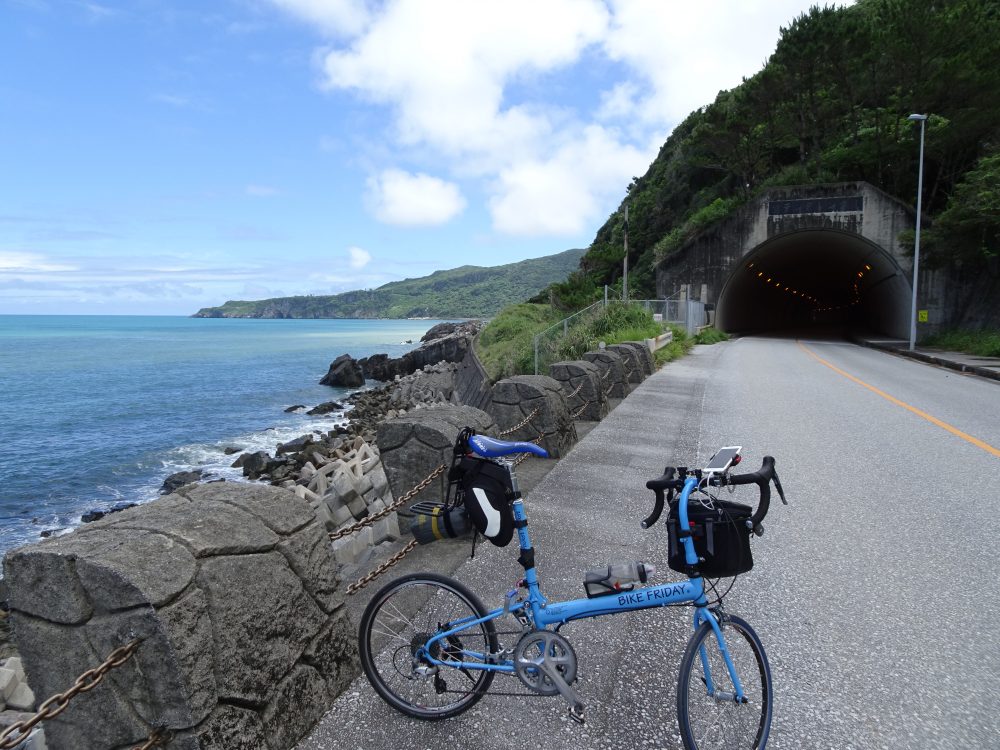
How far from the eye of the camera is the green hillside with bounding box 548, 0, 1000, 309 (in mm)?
26484

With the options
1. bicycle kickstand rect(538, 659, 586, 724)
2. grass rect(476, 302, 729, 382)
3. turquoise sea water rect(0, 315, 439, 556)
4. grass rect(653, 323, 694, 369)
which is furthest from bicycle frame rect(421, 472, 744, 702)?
turquoise sea water rect(0, 315, 439, 556)

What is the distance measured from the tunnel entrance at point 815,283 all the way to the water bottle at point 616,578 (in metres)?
33.3

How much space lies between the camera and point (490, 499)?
8.57ft

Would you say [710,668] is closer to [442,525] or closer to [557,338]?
[442,525]

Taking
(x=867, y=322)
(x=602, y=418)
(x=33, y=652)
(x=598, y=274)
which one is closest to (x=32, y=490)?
(x=602, y=418)

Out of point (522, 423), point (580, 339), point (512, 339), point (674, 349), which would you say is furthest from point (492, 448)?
point (512, 339)

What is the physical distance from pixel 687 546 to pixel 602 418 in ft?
23.4

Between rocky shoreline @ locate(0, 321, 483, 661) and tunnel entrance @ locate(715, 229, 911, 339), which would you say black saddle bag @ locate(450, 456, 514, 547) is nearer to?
rocky shoreline @ locate(0, 321, 483, 661)

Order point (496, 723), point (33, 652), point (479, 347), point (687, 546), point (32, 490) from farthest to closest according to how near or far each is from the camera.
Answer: point (479, 347), point (32, 490), point (496, 723), point (687, 546), point (33, 652)

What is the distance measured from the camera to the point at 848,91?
3372 cm

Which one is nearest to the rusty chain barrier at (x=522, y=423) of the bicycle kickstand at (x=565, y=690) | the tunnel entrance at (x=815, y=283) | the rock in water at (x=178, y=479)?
the bicycle kickstand at (x=565, y=690)

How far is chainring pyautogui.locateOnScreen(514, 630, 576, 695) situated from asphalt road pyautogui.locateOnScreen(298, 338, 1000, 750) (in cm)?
23

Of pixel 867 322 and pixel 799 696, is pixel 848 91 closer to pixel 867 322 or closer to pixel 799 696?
pixel 867 322

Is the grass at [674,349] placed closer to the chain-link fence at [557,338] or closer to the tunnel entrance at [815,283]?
the chain-link fence at [557,338]
